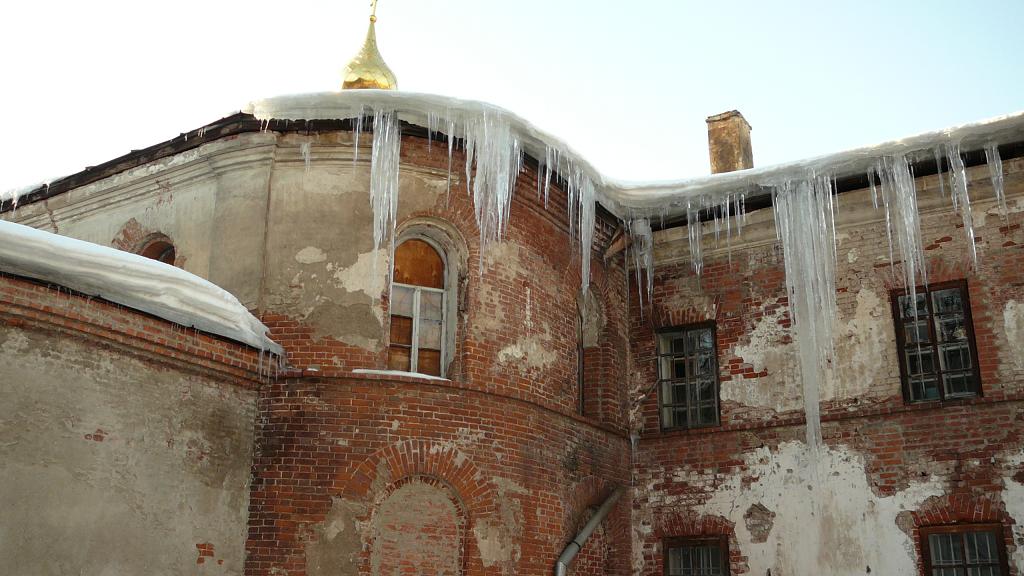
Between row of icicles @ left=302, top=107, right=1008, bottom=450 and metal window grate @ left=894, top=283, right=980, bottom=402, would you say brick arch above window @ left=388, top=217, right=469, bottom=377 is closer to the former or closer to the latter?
row of icicles @ left=302, top=107, right=1008, bottom=450

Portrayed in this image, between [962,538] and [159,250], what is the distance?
30.2ft

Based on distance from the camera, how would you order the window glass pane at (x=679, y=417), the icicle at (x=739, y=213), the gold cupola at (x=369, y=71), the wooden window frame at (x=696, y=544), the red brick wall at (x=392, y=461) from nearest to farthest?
1. the red brick wall at (x=392, y=461)
2. the wooden window frame at (x=696, y=544)
3. the icicle at (x=739, y=213)
4. the window glass pane at (x=679, y=417)
5. the gold cupola at (x=369, y=71)

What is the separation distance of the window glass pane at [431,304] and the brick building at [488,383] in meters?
0.03

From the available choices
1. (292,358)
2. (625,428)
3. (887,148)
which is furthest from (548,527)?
(887,148)

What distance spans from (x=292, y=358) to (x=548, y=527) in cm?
312

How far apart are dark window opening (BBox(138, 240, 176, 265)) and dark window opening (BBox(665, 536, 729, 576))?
6619 mm

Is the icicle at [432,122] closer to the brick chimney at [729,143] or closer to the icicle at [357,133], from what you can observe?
the icicle at [357,133]

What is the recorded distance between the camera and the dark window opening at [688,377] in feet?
39.7

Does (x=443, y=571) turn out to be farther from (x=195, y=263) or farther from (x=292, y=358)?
(x=195, y=263)

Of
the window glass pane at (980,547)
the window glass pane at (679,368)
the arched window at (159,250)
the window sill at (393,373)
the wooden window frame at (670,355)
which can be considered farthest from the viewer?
the window glass pane at (679,368)

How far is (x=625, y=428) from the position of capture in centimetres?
1224

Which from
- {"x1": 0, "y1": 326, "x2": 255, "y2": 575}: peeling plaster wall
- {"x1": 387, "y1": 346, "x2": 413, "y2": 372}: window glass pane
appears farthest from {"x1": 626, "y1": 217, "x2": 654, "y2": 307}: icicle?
{"x1": 0, "y1": 326, "x2": 255, "y2": 575}: peeling plaster wall

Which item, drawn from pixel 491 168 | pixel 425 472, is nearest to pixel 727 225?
pixel 491 168

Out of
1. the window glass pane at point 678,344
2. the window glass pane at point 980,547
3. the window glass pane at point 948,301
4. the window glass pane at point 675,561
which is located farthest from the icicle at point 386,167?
the window glass pane at point 980,547
